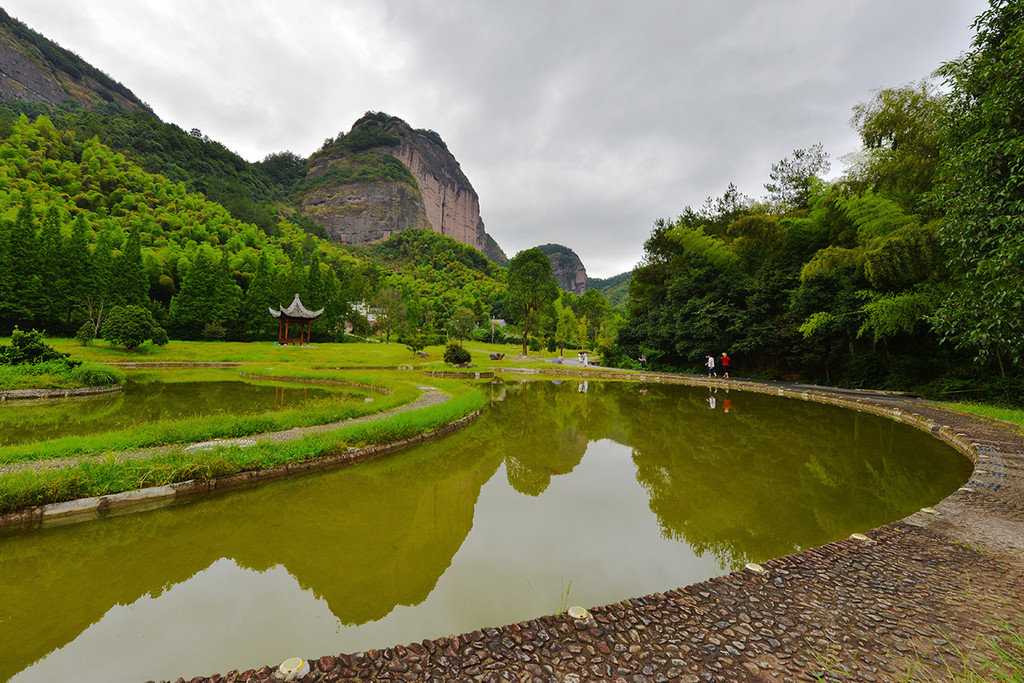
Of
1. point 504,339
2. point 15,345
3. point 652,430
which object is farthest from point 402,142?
point 652,430

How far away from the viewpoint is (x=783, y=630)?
2312mm

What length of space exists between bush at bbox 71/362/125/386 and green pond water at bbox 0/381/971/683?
13.4 meters

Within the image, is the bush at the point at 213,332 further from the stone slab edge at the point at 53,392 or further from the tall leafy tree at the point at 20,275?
the stone slab edge at the point at 53,392

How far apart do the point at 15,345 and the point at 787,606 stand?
74.7 ft

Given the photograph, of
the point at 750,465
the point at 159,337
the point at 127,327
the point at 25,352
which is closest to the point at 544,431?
the point at 750,465

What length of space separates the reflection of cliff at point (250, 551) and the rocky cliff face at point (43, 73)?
123 meters

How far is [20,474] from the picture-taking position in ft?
14.4

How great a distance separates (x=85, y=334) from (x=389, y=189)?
10843 cm

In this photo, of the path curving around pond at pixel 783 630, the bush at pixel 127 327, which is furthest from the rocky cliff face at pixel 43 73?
the path curving around pond at pixel 783 630

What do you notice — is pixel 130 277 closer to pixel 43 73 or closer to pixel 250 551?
pixel 250 551

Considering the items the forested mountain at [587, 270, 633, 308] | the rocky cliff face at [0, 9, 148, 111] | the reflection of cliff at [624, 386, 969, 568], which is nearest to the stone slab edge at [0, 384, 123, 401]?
the reflection of cliff at [624, 386, 969, 568]

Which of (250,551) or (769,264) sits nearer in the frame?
(250,551)

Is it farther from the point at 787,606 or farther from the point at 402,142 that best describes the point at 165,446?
the point at 402,142

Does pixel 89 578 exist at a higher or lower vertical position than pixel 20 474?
lower
